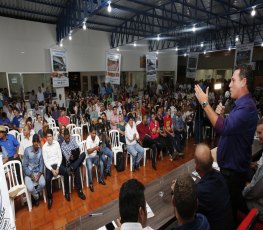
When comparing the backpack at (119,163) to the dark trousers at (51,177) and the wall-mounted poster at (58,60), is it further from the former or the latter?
the wall-mounted poster at (58,60)

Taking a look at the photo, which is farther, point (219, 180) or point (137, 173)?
point (137, 173)

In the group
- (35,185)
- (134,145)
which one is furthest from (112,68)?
(35,185)

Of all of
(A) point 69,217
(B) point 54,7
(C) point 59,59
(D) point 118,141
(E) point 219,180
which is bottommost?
(A) point 69,217

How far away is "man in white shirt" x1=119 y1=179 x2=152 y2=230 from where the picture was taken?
128 centimetres

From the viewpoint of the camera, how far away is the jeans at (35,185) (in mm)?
3023

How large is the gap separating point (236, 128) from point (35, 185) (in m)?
3.06

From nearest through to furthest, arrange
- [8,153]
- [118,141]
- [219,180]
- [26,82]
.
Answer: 1. [219,180]
2. [8,153]
3. [118,141]
4. [26,82]

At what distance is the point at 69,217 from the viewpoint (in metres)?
2.96

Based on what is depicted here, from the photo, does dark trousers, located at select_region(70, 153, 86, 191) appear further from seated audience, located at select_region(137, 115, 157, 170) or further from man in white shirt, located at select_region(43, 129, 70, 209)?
seated audience, located at select_region(137, 115, 157, 170)

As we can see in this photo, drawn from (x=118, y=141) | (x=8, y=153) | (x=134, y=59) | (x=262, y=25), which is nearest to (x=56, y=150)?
(x=8, y=153)

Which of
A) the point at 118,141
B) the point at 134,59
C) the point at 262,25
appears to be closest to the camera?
the point at 118,141

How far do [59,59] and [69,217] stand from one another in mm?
8052

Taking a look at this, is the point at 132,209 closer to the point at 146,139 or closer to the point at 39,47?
the point at 146,139

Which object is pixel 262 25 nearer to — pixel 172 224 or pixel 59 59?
pixel 59 59
